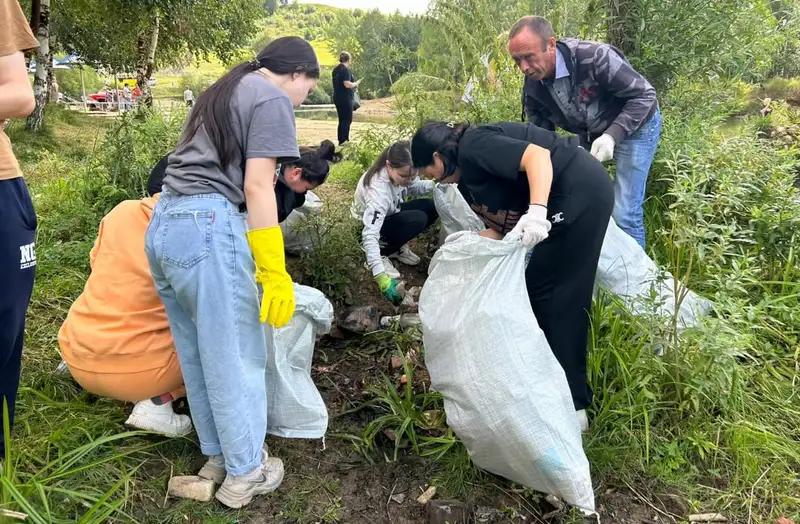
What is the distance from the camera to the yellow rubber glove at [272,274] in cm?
157

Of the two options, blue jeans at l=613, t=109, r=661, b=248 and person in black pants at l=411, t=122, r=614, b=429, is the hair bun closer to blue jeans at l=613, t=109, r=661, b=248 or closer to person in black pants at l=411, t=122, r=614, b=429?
person in black pants at l=411, t=122, r=614, b=429

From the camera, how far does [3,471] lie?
154 centimetres

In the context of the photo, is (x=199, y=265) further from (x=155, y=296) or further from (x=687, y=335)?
(x=687, y=335)

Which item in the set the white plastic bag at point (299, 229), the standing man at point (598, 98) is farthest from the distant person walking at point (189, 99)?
the standing man at point (598, 98)

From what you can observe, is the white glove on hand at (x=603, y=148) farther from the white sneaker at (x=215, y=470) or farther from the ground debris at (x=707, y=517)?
the white sneaker at (x=215, y=470)

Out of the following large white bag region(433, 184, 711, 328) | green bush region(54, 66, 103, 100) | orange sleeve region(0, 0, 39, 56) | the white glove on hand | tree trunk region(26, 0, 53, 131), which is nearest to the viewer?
orange sleeve region(0, 0, 39, 56)

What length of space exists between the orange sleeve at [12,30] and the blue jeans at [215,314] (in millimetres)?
499

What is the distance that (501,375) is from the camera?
1618 millimetres

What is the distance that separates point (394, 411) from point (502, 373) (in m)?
0.70

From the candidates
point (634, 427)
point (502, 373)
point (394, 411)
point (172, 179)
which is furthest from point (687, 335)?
point (172, 179)

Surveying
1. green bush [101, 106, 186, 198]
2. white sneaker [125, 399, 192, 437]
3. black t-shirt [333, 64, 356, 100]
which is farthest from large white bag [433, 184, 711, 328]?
black t-shirt [333, 64, 356, 100]

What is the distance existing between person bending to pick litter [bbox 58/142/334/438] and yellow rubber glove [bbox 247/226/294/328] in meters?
0.57

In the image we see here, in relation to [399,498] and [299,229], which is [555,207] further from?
[299,229]

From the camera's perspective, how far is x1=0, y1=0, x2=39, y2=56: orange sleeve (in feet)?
4.39
